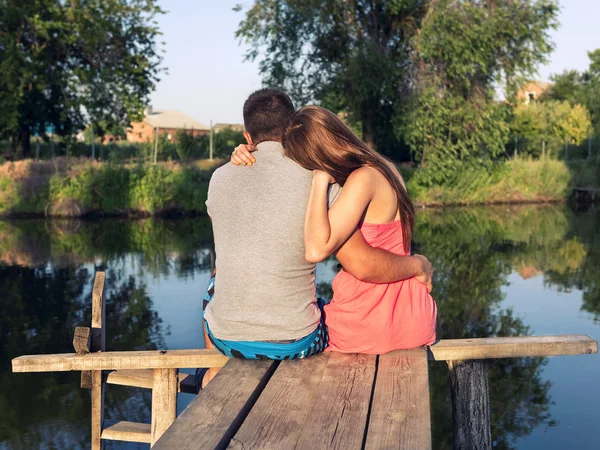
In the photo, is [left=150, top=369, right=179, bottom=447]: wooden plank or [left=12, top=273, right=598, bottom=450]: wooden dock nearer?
[left=12, top=273, right=598, bottom=450]: wooden dock

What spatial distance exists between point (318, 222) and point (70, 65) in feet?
81.7

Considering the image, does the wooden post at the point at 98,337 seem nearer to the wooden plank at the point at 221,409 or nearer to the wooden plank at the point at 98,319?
the wooden plank at the point at 98,319

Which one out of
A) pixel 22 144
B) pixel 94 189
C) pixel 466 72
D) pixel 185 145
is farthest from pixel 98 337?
pixel 22 144

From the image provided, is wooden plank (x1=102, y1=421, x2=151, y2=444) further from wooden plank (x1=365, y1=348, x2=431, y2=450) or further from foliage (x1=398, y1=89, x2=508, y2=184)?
foliage (x1=398, y1=89, x2=508, y2=184)

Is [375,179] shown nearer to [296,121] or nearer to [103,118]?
[296,121]

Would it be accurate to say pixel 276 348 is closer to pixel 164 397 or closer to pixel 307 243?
pixel 307 243

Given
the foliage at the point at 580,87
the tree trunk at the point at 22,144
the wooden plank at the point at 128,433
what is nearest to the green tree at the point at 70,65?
the tree trunk at the point at 22,144

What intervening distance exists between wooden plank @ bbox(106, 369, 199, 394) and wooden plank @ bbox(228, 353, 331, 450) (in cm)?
110

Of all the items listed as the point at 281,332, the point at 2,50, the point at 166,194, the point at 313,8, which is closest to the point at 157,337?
the point at 281,332

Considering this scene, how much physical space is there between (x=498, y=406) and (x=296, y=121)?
3665mm

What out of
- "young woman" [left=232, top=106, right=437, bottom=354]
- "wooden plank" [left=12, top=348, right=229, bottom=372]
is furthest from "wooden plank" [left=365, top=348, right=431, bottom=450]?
"wooden plank" [left=12, top=348, right=229, bottom=372]

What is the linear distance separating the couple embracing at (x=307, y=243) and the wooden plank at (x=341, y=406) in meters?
0.19

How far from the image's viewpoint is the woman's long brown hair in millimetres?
2703

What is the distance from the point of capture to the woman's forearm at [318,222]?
104 inches
